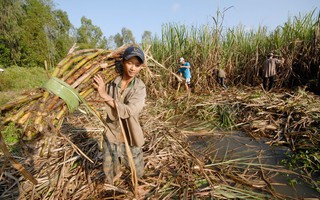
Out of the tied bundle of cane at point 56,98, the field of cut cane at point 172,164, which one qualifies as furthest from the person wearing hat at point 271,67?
the tied bundle of cane at point 56,98

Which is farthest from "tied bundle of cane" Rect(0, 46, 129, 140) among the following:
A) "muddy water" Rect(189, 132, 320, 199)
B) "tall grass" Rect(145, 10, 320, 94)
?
"tall grass" Rect(145, 10, 320, 94)

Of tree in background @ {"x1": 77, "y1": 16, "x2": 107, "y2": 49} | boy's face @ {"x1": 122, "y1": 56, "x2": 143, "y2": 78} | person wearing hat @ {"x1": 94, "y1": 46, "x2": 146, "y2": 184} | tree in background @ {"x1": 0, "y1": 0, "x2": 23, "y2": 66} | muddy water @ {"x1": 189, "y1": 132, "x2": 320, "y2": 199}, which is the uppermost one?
tree in background @ {"x1": 77, "y1": 16, "x2": 107, "y2": 49}

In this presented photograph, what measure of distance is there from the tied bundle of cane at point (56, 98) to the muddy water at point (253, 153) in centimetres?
191

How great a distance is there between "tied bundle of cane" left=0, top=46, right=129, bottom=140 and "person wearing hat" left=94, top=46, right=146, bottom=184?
11 centimetres

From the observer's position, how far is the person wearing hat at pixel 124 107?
1.41m

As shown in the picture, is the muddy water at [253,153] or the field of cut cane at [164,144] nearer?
the field of cut cane at [164,144]

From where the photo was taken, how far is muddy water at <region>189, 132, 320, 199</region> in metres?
1.99

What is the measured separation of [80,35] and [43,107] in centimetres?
4675

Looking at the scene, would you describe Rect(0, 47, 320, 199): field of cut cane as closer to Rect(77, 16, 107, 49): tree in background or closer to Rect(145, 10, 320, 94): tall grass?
Rect(145, 10, 320, 94): tall grass

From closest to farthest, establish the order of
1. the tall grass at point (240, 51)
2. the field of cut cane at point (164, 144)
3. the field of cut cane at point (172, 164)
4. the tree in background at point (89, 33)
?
the field of cut cane at point (164, 144)
the field of cut cane at point (172, 164)
the tall grass at point (240, 51)
the tree in background at point (89, 33)

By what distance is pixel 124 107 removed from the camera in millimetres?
1400

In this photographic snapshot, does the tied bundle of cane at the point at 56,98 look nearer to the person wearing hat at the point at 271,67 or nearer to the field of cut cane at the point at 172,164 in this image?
the field of cut cane at the point at 172,164

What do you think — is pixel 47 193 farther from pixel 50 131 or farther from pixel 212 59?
pixel 212 59

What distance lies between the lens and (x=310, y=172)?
2221 millimetres
